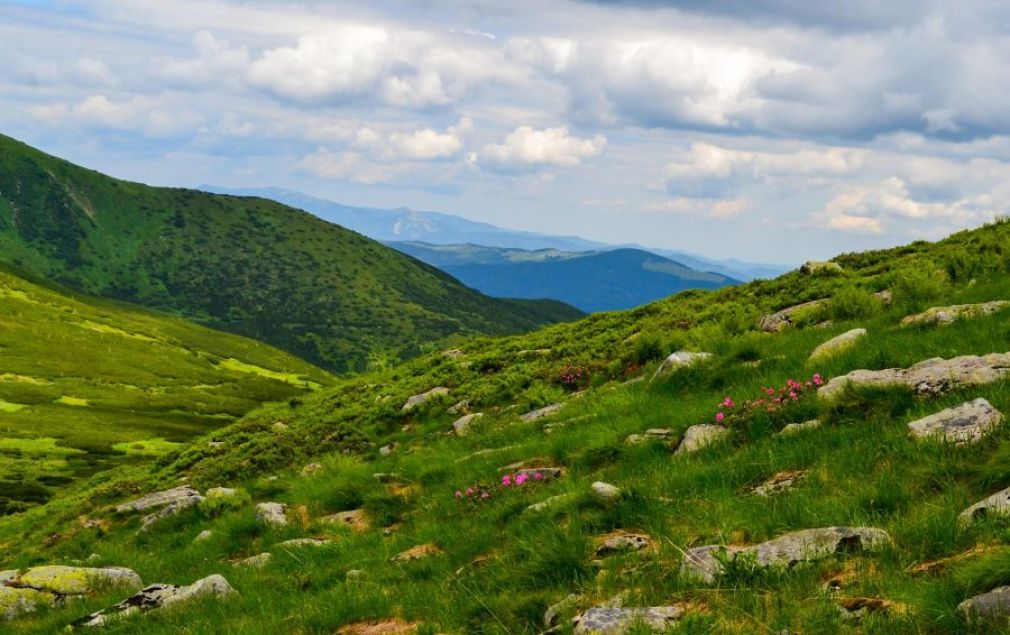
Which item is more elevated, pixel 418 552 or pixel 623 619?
pixel 623 619

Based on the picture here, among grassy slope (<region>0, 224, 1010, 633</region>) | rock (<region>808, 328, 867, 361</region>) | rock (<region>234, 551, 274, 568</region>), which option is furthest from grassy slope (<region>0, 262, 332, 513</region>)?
rock (<region>808, 328, 867, 361</region>)

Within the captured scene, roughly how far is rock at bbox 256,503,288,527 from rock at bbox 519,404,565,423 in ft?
21.2

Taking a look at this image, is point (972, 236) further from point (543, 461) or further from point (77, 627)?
point (77, 627)

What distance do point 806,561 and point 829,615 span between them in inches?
40.0

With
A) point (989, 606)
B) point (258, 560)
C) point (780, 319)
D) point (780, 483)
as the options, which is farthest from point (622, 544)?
point (780, 319)

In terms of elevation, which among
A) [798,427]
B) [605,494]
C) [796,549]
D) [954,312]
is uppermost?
[954,312]

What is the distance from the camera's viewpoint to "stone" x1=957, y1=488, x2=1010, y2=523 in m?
6.49

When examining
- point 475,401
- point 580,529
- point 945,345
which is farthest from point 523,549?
point 475,401

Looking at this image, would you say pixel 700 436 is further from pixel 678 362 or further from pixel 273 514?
pixel 273 514

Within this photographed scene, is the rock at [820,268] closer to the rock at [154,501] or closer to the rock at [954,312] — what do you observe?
the rock at [954,312]

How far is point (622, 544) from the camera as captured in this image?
844 centimetres

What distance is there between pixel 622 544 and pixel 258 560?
25.1 ft

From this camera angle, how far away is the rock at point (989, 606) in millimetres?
4984

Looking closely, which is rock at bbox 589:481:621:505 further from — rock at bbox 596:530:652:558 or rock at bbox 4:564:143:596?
rock at bbox 4:564:143:596
